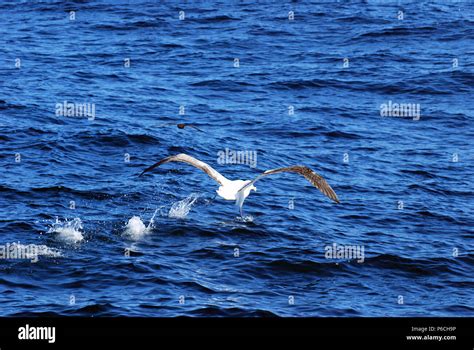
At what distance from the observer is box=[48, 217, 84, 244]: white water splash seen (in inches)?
715

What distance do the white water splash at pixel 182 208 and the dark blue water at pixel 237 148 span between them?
0.07 meters

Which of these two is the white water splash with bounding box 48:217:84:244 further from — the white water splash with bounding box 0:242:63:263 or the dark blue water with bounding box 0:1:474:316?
the white water splash with bounding box 0:242:63:263

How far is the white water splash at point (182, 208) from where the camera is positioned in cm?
2017

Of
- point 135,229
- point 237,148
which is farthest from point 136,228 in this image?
point 237,148

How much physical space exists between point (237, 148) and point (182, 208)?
214 inches

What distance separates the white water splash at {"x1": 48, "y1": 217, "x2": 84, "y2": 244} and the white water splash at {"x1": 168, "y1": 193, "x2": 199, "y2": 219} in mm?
2194

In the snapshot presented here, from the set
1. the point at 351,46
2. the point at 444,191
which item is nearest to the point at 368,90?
the point at 351,46

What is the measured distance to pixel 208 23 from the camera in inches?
1582

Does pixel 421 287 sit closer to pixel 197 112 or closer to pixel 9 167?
pixel 9 167

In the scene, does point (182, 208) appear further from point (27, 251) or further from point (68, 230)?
point (27, 251)

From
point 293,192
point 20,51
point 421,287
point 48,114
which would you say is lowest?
point 421,287

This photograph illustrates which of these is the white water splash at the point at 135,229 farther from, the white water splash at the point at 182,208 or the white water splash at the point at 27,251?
the white water splash at the point at 27,251

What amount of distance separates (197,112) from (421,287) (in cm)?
1300

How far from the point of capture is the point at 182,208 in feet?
67.2
